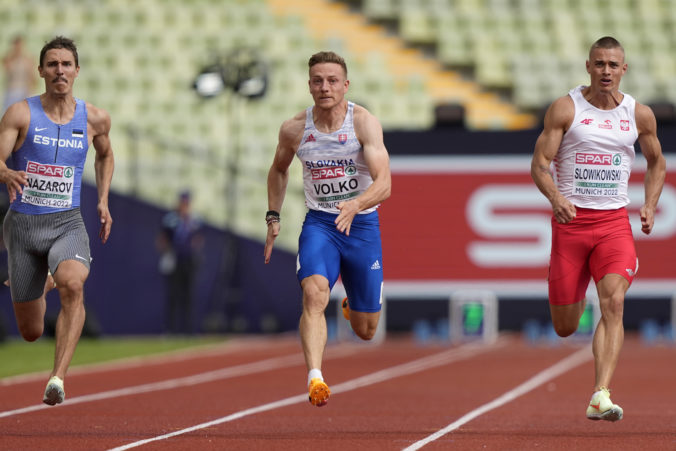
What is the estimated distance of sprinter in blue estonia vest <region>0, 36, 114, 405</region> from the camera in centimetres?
935

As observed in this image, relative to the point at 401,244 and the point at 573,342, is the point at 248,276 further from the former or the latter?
the point at 573,342

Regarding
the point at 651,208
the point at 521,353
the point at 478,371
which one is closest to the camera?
the point at 651,208

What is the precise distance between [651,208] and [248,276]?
13252 millimetres

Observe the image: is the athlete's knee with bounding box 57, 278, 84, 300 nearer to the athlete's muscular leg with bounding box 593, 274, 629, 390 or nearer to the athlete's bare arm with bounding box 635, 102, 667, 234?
the athlete's muscular leg with bounding box 593, 274, 629, 390

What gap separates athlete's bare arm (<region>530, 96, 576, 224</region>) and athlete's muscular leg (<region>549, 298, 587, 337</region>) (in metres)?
0.63

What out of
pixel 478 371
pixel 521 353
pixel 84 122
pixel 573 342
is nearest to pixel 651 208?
pixel 84 122

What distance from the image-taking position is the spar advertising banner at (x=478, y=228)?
21562 millimetres

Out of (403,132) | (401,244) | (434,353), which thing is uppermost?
(403,132)

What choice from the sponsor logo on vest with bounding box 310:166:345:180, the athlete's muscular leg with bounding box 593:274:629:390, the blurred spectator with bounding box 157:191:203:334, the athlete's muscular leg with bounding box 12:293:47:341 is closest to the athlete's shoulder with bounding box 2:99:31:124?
the athlete's muscular leg with bounding box 12:293:47:341

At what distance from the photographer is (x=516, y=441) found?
871 cm

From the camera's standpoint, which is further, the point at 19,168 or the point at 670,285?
the point at 670,285

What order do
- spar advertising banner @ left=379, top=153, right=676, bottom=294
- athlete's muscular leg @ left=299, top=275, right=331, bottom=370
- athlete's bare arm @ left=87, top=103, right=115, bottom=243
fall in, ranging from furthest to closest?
spar advertising banner @ left=379, top=153, right=676, bottom=294 < athlete's bare arm @ left=87, top=103, right=115, bottom=243 < athlete's muscular leg @ left=299, top=275, right=331, bottom=370

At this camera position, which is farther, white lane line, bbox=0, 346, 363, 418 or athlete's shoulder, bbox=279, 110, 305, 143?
white lane line, bbox=0, 346, 363, 418

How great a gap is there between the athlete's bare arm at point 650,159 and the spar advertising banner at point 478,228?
39.2ft
